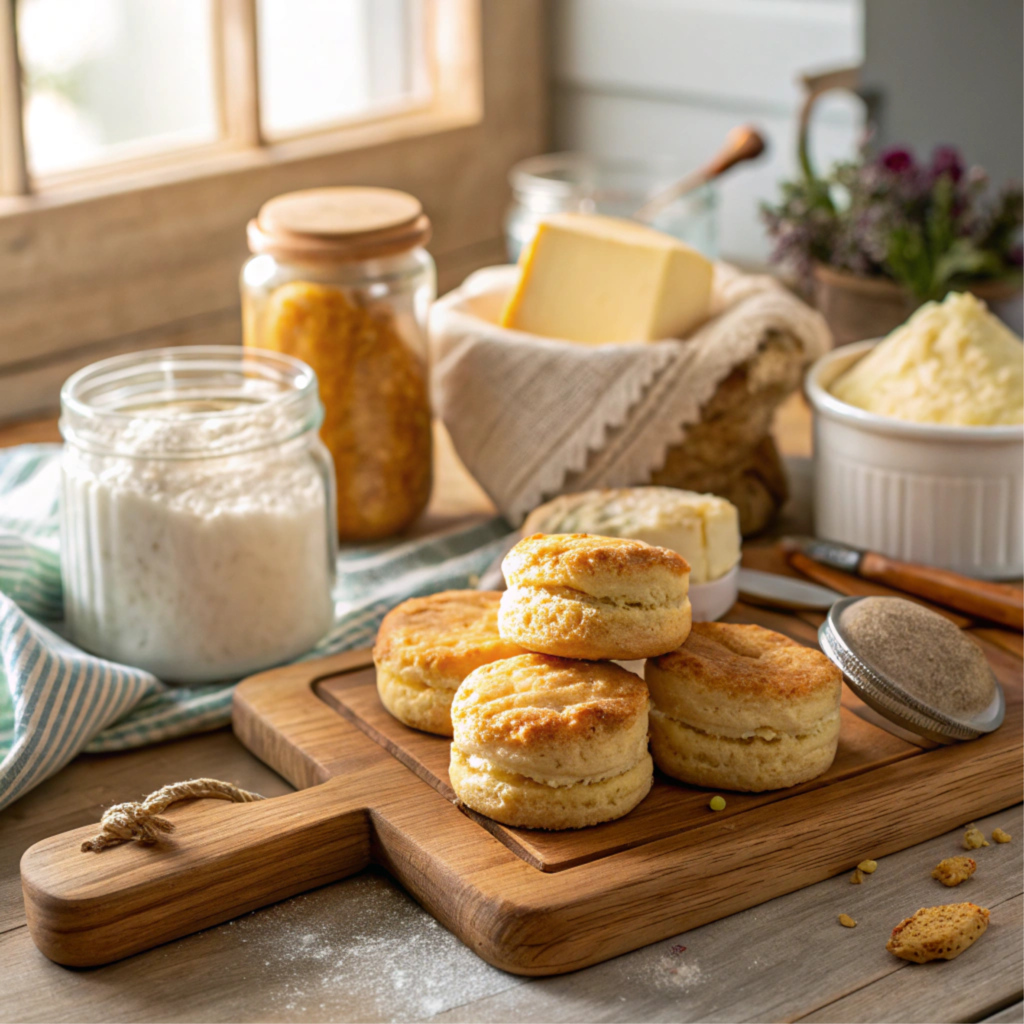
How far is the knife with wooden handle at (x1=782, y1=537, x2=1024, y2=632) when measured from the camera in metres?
1.22

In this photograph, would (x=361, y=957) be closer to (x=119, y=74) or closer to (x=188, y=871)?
(x=188, y=871)

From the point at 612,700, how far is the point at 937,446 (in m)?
0.52

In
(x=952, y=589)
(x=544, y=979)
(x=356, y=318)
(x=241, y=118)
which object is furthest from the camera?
(x=241, y=118)

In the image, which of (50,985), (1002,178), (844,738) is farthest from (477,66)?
(50,985)

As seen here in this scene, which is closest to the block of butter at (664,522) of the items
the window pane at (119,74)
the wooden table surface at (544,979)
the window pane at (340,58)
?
the wooden table surface at (544,979)

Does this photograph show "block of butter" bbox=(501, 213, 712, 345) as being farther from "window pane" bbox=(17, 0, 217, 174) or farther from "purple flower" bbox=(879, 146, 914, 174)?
"window pane" bbox=(17, 0, 217, 174)

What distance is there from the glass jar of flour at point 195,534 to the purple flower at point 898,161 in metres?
0.83

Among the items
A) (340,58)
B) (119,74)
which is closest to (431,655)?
(119,74)

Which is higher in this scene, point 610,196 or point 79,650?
point 610,196

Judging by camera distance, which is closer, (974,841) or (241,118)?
(974,841)

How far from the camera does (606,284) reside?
1.40 m

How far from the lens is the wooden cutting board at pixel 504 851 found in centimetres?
85

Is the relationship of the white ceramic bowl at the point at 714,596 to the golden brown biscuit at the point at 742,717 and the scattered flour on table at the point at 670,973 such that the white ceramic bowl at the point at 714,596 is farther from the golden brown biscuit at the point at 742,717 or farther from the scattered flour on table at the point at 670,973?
the scattered flour on table at the point at 670,973

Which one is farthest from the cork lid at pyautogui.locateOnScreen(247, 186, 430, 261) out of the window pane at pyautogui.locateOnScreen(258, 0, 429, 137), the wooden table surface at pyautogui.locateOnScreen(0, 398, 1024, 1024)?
the window pane at pyautogui.locateOnScreen(258, 0, 429, 137)
